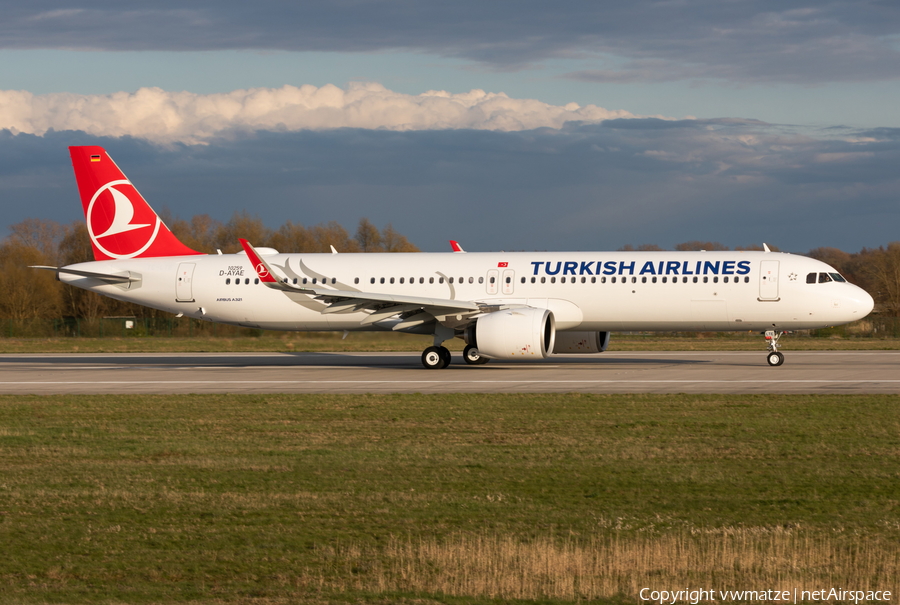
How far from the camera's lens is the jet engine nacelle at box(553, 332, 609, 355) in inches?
1168

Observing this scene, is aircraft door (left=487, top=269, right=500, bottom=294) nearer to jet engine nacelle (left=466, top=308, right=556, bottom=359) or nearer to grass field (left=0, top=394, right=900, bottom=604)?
jet engine nacelle (left=466, top=308, right=556, bottom=359)

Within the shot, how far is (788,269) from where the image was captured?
2700 cm

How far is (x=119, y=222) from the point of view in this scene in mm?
31422

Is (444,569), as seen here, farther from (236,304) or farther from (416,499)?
(236,304)

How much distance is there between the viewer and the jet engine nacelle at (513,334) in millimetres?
25453

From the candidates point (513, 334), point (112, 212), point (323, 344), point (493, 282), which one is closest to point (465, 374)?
point (513, 334)

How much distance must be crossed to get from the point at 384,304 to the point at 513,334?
174 inches

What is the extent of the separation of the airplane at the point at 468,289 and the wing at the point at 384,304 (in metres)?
0.05

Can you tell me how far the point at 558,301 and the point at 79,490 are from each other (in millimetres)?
19521

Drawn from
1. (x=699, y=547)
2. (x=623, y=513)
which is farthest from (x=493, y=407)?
(x=699, y=547)

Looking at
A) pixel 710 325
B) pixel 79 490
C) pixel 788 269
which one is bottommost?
pixel 79 490

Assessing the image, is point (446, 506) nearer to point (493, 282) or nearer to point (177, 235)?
point (493, 282)

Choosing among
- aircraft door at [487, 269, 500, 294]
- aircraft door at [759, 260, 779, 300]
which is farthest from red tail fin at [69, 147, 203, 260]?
aircraft door at [759, 260, 779, 300]

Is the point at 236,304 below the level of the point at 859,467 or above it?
above
